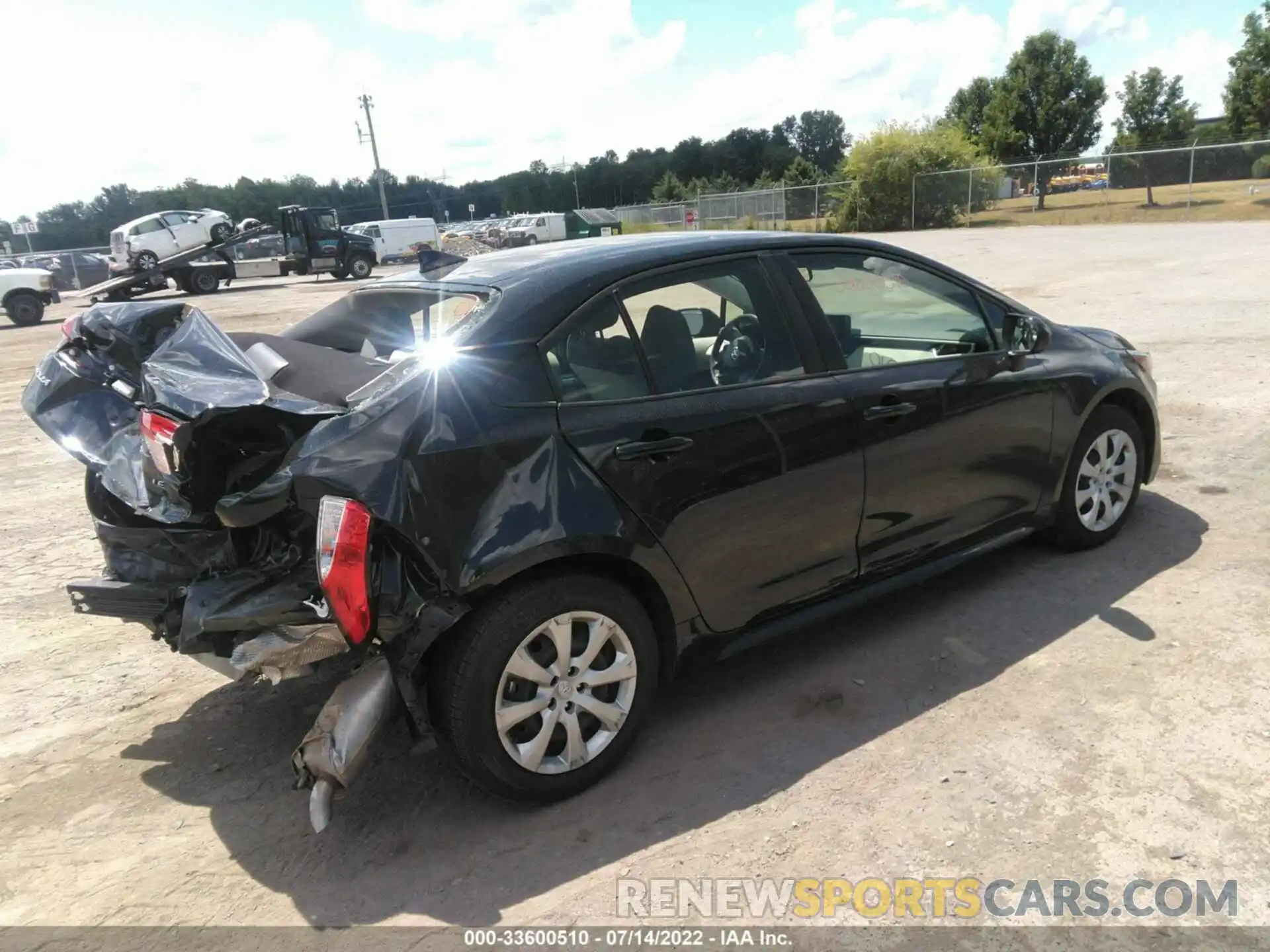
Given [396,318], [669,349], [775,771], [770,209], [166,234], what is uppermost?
[166,234]

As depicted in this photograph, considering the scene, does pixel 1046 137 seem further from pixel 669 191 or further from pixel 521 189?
pixel 521 189

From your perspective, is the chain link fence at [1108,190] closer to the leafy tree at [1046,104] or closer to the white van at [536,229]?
the leafy tree at [1046,104]

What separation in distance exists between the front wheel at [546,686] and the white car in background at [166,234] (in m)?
29.6

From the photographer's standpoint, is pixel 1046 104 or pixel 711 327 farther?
pixel 1046 104

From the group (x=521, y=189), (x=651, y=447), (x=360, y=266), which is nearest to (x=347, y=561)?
(x=651, y=447)

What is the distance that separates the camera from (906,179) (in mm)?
36531

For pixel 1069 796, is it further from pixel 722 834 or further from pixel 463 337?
pixel 463 337

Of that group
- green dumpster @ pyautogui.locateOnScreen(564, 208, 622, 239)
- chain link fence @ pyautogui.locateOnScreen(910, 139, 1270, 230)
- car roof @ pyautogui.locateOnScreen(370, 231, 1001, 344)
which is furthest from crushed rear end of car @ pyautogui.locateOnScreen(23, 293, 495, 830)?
green dumpster @ pyautogui.locateOnScreen(564, 208, 622, 239)

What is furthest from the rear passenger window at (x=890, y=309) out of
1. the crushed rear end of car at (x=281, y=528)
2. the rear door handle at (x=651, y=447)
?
the crushed rear end of car at (x=281, y=528)

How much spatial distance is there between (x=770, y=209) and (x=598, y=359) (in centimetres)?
4247

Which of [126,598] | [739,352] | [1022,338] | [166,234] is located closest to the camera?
[126,598]

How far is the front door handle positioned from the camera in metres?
3.44

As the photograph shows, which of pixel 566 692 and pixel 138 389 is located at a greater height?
pixel 138 389

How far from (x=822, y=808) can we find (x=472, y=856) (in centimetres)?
110
